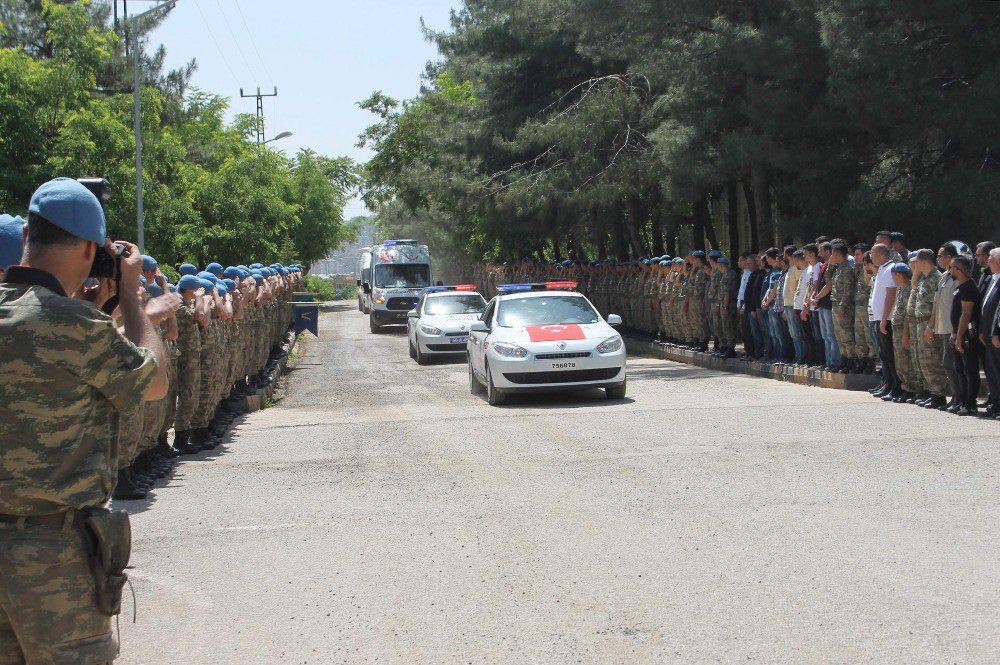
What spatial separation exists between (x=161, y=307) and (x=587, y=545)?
365 cm

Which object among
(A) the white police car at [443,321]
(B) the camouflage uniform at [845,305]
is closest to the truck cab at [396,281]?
(A) the white police car at [443,321]

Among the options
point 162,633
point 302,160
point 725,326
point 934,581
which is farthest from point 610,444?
point 302,160

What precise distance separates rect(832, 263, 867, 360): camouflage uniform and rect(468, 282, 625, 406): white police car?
10.4 feet

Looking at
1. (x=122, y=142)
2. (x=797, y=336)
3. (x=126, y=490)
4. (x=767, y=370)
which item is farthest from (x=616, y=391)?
(x=122, y=142)

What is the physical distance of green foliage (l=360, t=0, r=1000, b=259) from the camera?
18.4 meters

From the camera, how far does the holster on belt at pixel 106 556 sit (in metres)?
3.24

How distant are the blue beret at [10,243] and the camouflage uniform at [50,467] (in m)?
1.08

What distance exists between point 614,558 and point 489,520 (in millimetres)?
1353

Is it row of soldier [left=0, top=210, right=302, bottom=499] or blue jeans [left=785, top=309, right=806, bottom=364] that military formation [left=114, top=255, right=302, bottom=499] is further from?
blue jeans [left=785, top=309, right=806, bottom=364]

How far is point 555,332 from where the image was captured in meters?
15.2

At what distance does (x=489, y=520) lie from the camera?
7.58m

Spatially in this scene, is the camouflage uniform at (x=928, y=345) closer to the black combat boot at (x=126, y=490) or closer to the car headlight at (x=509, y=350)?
the car headlight at (x=509, y=350)

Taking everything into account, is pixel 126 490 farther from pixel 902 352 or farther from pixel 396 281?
pixel 396 281

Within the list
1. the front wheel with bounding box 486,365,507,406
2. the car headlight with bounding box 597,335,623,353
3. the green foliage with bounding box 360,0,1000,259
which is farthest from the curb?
the front wheel with bounding box 486,365,507,406
